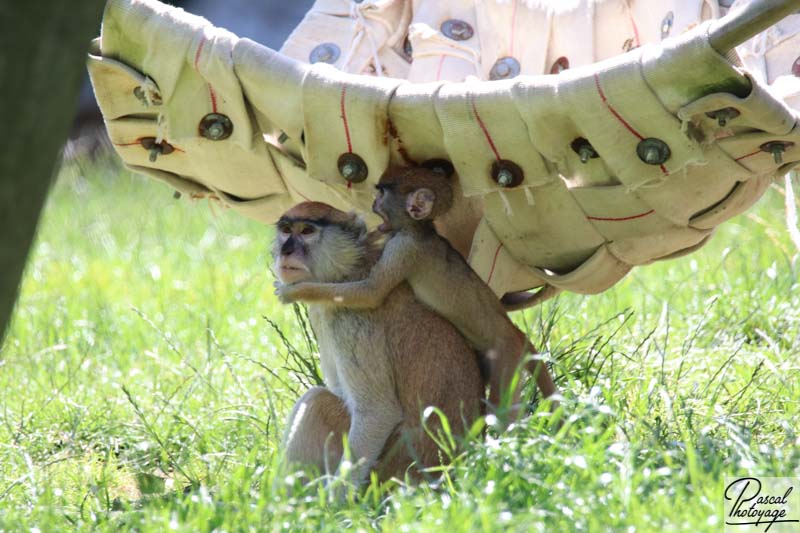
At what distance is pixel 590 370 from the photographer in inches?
157

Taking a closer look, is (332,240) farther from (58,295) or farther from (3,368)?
(58,295)

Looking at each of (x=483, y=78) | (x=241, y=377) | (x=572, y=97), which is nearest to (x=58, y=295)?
(x=241, y=377)

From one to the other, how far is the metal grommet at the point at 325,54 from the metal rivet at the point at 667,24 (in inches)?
47.0

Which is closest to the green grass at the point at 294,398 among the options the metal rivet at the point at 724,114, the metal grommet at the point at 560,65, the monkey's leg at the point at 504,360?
the monkey's leg at the point at 504,360

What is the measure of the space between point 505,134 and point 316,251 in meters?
0.70

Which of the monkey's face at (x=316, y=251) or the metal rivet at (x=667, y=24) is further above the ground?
the metal rivet at (x=667, y=24)

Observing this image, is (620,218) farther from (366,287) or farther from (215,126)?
(215,126)

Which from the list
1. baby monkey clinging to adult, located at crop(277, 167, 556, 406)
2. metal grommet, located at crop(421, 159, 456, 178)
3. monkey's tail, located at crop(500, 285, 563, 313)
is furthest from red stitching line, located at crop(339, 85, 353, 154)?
monkey's tail, located at crop(500, 285, 563, 313)

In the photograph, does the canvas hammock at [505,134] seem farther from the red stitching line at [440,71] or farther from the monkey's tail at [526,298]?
the red stitching line at [440,71]

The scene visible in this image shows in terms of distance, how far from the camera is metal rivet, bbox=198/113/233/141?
3238mm

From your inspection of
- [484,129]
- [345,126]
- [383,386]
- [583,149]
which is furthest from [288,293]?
[583,149]

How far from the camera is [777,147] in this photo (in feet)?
9.17

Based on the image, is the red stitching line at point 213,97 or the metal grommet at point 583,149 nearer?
the metal grommet at point 583,149

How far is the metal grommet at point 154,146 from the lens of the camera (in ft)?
11.5
